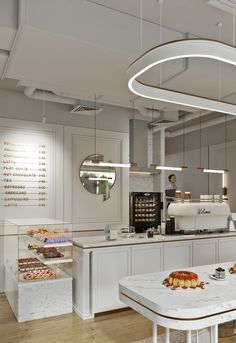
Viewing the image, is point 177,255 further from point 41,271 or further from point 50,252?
point 41,271

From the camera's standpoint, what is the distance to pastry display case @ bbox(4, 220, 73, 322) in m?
4.02

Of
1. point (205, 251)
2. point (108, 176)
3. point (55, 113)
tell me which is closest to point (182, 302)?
point (205, 251)

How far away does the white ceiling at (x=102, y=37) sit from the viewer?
9.50 ft

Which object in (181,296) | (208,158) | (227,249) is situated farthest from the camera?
(208,158)

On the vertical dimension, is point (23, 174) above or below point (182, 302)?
above

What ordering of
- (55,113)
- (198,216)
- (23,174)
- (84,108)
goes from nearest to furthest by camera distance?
(198,216), (23,174), (84,108), (55,113)

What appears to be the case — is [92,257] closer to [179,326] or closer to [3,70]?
[179,326]

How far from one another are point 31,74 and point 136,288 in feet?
8.74

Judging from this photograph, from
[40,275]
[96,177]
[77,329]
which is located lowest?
[77,329]

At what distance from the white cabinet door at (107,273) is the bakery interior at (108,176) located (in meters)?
0.02

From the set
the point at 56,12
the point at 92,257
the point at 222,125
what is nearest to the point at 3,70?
the point at 56,12

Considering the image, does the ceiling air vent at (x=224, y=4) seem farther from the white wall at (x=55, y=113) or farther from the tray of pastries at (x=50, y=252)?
the white wall at (x=55, y=113)

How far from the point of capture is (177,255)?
472 centimetres

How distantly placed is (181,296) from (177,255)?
2384mm
